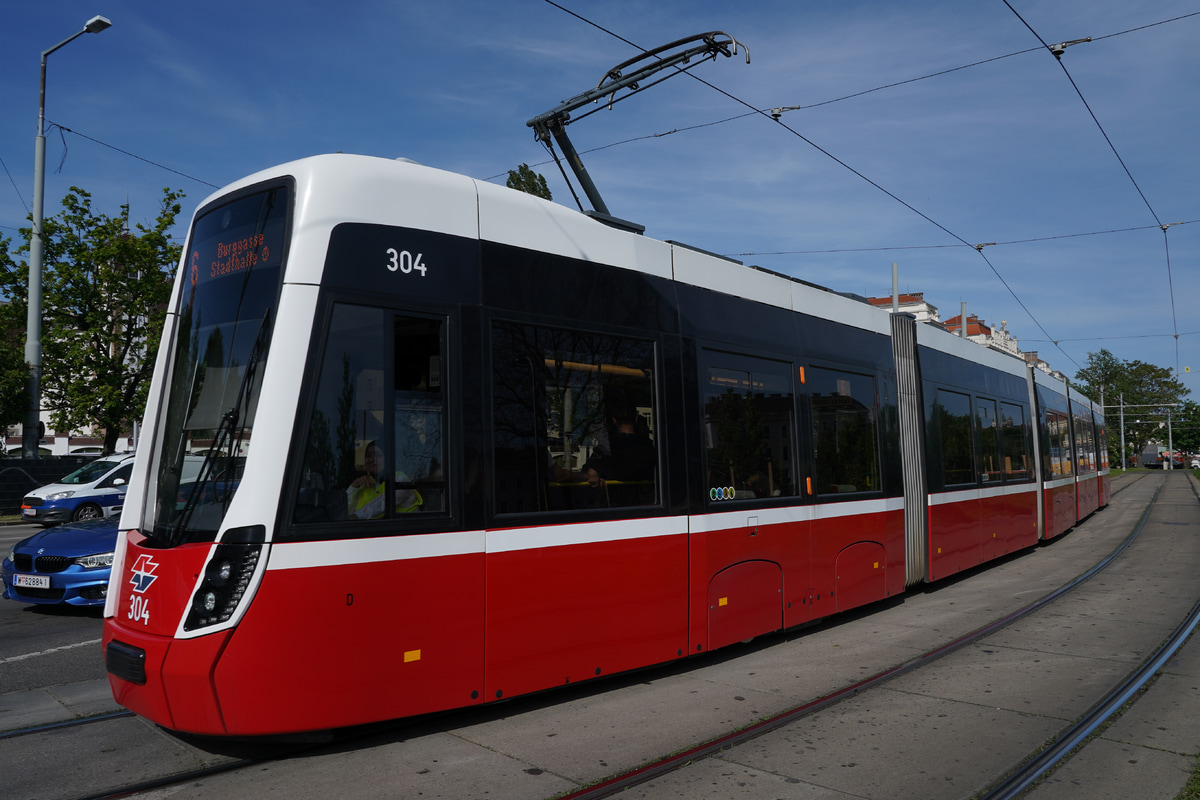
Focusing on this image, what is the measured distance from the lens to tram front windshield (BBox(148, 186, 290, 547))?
4.59 meters

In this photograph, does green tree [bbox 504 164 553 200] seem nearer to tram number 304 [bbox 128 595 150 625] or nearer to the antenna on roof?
the antenna on roof

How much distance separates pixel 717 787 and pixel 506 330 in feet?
9.18

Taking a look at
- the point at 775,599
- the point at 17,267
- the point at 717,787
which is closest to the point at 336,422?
the point at 717,787

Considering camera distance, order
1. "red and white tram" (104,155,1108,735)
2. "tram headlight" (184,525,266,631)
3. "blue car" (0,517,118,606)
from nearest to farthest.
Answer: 1. "tram headlight" (184,525,266,631)
2. "red and white tram" (104,155,1108,735)
3. "blue car" (0,517,118,606)

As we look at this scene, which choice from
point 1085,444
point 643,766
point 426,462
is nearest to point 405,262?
point 426,462

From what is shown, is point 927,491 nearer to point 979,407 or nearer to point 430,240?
point 979,407

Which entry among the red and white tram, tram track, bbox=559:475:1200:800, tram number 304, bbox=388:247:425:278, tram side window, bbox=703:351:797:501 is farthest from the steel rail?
tram number 304, bbox=388:247:425:278

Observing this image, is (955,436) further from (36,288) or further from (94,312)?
(94,312)

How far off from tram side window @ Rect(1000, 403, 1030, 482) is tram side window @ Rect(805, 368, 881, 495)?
5.60m

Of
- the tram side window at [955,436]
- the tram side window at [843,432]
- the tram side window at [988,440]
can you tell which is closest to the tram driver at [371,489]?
the tram side window at [843,432]

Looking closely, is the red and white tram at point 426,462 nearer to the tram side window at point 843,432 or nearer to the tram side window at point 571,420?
the tram side window at point 571,420

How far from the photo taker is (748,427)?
734cm

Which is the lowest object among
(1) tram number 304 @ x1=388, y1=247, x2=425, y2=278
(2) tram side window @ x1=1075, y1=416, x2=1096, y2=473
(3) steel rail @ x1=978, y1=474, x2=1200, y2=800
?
(3) steel rail @ x1=978, y1=474, x2=1200, y2=800

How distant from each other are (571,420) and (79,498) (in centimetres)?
1793
